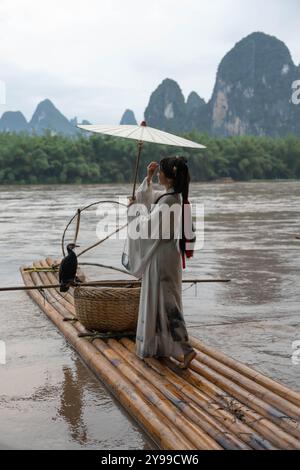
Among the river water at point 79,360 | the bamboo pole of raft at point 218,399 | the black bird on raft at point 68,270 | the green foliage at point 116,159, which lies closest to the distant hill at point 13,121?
the green foliage at point 116,159

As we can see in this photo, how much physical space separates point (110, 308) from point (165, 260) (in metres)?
0.75

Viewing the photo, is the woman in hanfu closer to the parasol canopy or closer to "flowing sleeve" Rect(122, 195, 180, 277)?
"flowing sleeve" Rect(122, 195, 180, 277)

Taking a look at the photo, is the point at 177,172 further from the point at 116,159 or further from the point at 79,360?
the point at 116,159

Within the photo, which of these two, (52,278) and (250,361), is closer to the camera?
(250,361)

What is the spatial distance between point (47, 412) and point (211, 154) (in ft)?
152

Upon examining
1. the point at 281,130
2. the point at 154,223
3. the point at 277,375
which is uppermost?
the point at 281,130

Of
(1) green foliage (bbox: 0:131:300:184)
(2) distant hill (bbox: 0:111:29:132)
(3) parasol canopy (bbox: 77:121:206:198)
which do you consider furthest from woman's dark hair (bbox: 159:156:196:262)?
(2) distant hill (bbox: 0:111:29:132)

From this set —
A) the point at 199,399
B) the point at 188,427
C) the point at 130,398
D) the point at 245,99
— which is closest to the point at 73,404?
the point at 130,398

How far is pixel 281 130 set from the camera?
9306cm

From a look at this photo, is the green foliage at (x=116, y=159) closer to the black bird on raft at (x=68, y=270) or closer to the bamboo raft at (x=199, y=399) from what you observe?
the black bird on raft at (x=68, y=270)

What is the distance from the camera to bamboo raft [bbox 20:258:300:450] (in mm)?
2480

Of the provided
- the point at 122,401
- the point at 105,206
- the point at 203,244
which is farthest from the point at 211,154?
the point at 122,401
